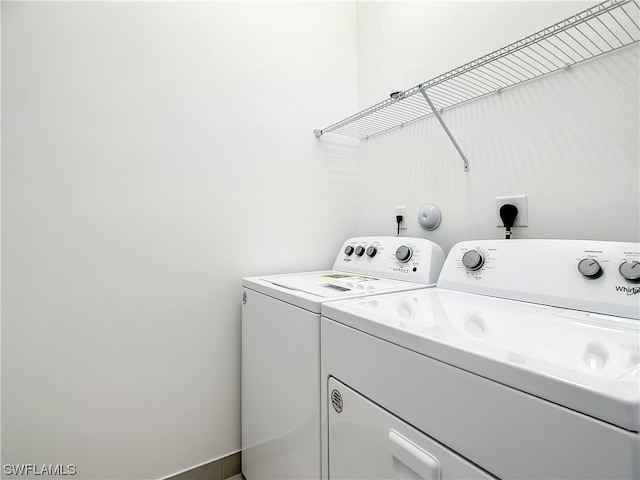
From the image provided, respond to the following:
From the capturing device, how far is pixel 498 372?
1.43 ft

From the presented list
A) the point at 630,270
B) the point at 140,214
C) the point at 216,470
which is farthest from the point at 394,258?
the point at 216,470

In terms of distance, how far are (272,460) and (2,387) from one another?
0.86m

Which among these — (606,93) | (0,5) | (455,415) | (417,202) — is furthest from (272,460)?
(0,5)

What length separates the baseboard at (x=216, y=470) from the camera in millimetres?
1217

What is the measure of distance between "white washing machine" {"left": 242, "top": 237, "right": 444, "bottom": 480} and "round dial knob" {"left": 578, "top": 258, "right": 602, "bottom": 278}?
1.40 feet

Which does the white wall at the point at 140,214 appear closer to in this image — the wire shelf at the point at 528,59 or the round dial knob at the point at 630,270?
the wire shelf at the point at 528,59

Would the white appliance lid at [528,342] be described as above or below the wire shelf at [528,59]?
below

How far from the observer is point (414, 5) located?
1.43 metres

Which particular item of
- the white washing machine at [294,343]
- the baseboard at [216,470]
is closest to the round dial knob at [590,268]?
the white washing machine at [294,343]

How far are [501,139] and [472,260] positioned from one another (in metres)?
0.46

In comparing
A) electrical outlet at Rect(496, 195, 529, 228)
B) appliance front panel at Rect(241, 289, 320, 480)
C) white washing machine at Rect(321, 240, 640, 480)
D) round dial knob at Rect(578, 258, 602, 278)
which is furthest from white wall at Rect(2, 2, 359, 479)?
round dial knob at Rect(578, 258, 602, 278)

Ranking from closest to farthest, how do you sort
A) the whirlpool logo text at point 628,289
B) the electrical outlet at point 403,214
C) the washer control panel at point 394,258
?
the whirlpool logo text at point 628,289 < the washer control panel at point 394,258 < the electrical outlet at point 403,214

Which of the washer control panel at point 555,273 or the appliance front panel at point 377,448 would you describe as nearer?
the appliance front panel at point 377,448

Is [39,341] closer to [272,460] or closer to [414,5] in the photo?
[272,460]
